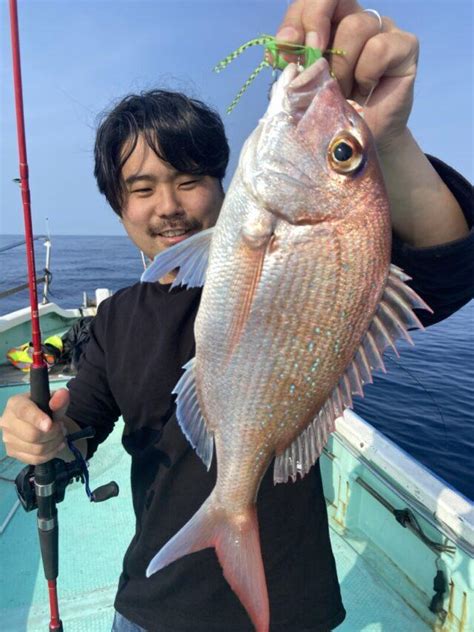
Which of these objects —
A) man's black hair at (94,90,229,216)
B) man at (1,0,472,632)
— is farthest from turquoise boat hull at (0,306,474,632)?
man's black hair at (94,90,229,216)

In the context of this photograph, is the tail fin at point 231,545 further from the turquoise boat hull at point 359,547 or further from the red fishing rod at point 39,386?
the turquoise boat hull at point 359,547

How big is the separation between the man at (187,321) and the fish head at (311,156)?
0.50 feet

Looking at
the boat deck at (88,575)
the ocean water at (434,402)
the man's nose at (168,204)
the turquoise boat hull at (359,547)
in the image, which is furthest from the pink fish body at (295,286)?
the ocean water at (434,402)

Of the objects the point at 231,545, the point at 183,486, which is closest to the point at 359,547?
the point at 183,486

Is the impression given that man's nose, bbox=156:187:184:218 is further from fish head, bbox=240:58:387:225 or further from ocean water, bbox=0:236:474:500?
ocean water, bbox=0:236:474:500

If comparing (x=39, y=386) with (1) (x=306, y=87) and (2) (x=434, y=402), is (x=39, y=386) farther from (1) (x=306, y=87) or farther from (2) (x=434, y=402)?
(2) (x=434, y=402)

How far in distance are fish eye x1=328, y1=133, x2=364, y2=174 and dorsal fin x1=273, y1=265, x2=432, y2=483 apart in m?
0.31

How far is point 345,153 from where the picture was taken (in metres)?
1.34

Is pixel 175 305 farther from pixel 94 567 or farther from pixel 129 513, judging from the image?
pixel 129 513

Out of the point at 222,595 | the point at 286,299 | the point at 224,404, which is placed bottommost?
the point at 222,595

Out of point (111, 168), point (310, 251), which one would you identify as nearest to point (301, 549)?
point (310, 251)

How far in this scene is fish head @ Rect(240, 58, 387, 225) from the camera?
4.35 feet

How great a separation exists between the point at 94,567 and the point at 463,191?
346 cm

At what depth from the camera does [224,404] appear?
4.85ft
